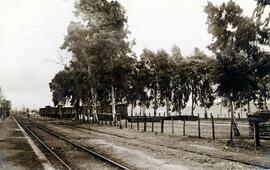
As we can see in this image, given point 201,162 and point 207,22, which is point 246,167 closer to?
point 201,162

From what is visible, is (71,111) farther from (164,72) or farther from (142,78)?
(164,72)

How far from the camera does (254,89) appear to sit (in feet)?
82.8

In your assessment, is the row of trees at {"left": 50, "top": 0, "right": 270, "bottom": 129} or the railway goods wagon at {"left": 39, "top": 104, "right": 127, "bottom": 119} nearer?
the row of trees at {"left": 50, "top": 0, "right": 270, "bottom": 129}

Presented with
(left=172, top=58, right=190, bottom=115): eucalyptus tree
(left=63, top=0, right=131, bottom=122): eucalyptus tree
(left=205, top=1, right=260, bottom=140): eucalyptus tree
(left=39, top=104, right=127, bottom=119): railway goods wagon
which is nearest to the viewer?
(left=205, top=1, right=260, bottom=140): eucalyptus tree

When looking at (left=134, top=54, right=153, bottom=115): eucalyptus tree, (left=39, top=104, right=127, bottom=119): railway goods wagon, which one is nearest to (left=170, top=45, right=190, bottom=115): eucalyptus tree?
(left=134, top=54, right=153, bottom=115): eucalyptus tree

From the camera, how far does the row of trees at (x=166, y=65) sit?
2405cm

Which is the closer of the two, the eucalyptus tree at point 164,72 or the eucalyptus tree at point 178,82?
the eucalyptus tree at point 178,82

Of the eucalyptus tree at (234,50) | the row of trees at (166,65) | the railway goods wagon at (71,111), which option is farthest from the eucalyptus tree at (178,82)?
the eucalyptus tree at (234,50)

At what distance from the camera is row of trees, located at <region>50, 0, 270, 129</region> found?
24047 mm

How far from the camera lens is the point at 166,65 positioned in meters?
68.9

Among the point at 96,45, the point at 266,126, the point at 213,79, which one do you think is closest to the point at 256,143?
the point at 266,126

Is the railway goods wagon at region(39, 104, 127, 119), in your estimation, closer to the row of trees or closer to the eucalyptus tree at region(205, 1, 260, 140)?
the row of trees

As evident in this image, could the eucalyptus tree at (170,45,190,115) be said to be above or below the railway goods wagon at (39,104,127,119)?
above

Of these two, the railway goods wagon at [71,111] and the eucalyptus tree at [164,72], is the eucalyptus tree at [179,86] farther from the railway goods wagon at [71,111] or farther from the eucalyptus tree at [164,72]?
the railway goods wagon at [71,111]
